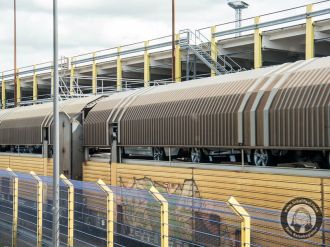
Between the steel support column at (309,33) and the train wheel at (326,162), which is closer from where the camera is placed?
the train wheel at (326,162)

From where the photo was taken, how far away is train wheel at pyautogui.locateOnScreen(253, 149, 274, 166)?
9266 mm

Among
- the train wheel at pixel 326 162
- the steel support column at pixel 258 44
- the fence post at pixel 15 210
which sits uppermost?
the steel support column at pixel 258 44

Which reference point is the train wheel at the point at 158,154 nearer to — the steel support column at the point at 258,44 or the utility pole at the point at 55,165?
the utility pole at the point at 55,165

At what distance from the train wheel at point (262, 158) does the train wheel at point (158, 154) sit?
10.6ft

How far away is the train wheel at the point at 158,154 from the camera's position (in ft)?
40.5

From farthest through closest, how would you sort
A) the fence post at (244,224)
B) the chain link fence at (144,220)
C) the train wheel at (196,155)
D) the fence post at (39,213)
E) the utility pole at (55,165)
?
1. the train wheel at (196,155)
2. the fence post at (39,213)
3. the utility pole at (55,165)
4. the chain link fence at (144,220)
5. the fence post at (244,224)

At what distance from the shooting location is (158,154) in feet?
40.9

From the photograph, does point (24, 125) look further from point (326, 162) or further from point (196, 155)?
point (326, 162)

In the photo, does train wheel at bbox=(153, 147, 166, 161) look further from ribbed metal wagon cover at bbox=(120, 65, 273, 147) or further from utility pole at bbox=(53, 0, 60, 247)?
utility pole at bbox=(53, 0, 60, 247)

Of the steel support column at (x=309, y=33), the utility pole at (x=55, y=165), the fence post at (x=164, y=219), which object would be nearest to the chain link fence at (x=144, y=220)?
the fence post at (x=164, y=219)

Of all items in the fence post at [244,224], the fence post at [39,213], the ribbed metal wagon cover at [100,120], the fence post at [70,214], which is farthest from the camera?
the ribbed metal wagon cover at [100,120]

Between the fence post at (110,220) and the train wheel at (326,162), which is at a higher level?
the train wheel at (326,162)

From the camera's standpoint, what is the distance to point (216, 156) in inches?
421

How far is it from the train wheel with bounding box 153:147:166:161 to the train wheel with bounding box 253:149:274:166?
3.22m
